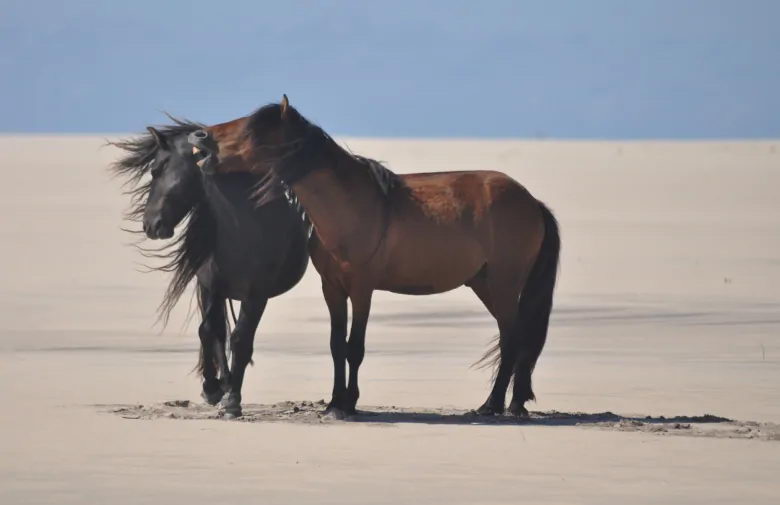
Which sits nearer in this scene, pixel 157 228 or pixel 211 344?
pixel 157 228

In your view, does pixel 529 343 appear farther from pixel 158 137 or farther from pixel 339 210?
pixel 158 137

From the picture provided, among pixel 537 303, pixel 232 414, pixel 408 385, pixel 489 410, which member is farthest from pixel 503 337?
pixel 232 414

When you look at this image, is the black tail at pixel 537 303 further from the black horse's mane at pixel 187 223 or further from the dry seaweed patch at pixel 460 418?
the black horse's mane at pixel 187 223

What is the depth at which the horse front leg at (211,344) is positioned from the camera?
1191 cm

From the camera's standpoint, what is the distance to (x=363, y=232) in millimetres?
11289

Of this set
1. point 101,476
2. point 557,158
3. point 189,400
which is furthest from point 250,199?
point 557,158

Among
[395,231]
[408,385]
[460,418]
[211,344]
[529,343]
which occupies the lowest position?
[460,418]

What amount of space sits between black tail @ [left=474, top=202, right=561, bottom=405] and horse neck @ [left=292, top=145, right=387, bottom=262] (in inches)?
47.1

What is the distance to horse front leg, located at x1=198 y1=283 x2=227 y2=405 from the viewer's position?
39.1 ft

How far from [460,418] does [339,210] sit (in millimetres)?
1484

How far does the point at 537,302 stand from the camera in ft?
39.2

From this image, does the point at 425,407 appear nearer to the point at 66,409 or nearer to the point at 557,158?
the point at 66,409

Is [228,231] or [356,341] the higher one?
[228,231]

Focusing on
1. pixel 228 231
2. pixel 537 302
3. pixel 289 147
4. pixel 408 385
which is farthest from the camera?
pixel 408 385
